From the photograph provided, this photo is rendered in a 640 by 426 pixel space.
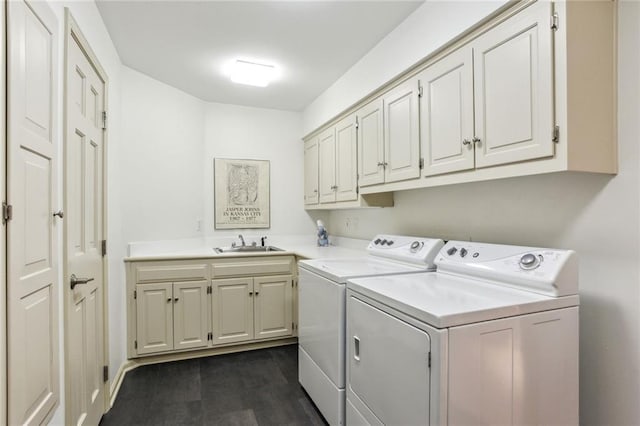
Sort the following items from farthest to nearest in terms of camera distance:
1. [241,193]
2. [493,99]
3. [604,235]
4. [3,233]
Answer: [241,193] → [493,99] → [604,235] → [3,233]

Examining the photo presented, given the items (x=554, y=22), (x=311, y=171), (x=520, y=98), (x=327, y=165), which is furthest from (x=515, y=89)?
(x=311, y=171)

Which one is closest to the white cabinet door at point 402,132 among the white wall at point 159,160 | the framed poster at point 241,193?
the framed poster at point 241,193

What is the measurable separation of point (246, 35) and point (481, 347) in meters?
2.32

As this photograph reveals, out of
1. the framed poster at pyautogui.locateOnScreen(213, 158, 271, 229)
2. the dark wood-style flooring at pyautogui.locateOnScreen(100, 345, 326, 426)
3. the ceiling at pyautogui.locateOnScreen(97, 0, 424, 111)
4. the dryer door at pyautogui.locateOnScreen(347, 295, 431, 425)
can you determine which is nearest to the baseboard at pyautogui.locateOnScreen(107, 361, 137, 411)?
the dark wood-style flooring at pyautogui.locateOnScreen(100, 345, 326, 426)

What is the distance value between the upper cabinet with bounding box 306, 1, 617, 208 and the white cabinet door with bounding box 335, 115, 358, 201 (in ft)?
2.58

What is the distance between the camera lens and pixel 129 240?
2834mm

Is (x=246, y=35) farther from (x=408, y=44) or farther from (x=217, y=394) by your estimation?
(x=217, y=394)

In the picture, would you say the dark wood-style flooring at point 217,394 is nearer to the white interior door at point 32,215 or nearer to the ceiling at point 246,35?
the white interior door at point 32,215

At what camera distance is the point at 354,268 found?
2084mm

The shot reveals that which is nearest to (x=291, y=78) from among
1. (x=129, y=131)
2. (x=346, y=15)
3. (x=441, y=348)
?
(x=346, y=15)

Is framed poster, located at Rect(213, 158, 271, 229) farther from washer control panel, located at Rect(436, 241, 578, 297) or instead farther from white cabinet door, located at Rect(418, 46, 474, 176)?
washer control panel, located at Rect(436, 241, 578, 297)

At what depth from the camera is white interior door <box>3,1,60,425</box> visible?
3.19ft

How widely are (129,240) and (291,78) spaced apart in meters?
2.00

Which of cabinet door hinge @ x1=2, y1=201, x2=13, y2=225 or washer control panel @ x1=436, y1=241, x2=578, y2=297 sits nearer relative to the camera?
cabinet door hinge @ x1=2, y1=201, x2=13, y2=225
